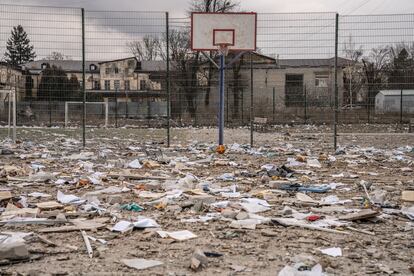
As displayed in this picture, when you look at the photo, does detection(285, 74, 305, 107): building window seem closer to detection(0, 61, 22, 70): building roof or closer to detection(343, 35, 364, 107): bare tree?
detection(343, 35, 364, 107): bare tree

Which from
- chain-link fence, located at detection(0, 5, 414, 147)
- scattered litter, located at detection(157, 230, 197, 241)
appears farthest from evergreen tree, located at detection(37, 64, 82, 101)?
scattered litter, located at detection(157, 230, 197, 241)

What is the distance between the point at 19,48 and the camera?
11852 mm

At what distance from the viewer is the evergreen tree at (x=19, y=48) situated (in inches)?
405

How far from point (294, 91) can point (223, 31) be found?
17.1 ft

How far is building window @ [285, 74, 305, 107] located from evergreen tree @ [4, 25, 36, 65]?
21.3ft

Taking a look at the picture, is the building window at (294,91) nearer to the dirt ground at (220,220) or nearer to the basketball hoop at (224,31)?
the basketball hoop at (224,31)

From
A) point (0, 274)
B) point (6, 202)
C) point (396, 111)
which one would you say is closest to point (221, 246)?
point (0, 274)

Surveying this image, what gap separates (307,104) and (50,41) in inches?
441

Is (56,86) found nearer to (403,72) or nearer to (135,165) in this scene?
(135,165)

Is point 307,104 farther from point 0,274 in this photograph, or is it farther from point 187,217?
point 0,274

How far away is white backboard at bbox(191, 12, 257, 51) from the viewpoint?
10.9 meters

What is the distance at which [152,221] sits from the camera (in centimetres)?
379

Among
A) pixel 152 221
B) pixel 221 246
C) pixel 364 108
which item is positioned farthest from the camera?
pixel 364 108

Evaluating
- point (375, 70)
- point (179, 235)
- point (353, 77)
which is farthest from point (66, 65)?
point (179, 235)
